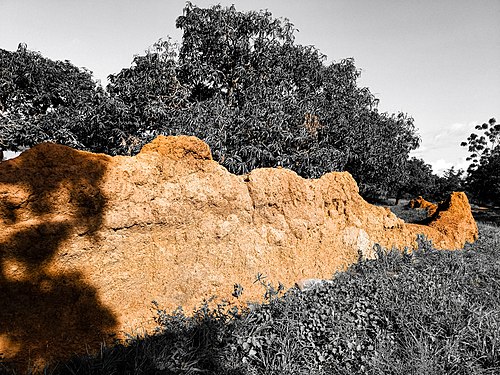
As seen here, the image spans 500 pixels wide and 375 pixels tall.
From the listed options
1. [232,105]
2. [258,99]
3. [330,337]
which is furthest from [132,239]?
[232,105]

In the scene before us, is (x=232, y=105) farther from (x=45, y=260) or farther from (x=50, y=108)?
(x=45, y=260)

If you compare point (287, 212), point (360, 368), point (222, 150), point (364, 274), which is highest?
point (222, 150)

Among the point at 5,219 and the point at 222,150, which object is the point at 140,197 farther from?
the point at 222,150

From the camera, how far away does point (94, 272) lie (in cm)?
368

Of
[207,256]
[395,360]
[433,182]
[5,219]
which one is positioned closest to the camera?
[5,219]

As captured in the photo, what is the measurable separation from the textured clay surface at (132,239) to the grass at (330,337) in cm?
33

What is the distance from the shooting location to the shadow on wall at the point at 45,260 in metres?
3.14

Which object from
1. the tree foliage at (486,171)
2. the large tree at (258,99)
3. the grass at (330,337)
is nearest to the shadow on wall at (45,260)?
the grass at (330,337)

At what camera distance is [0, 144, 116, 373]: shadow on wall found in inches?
124

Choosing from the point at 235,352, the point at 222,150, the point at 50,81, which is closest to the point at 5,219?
the point at 235,352

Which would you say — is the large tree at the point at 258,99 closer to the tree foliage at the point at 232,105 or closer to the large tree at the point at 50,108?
the tree foliage at the point at 232,105

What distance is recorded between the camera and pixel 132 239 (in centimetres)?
407

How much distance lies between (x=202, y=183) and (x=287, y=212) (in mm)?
1756

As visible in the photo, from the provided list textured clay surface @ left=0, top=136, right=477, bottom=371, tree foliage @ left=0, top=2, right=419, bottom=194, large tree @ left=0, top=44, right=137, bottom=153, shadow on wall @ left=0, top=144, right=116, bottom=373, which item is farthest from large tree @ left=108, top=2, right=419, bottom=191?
shadow on wall @ left=0, top=144, right=116, bottom=373
